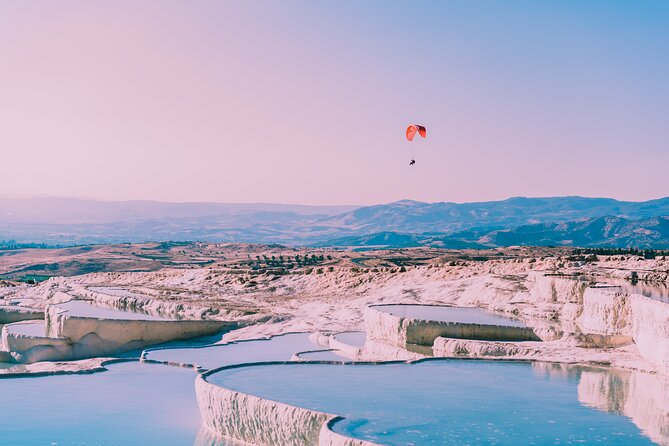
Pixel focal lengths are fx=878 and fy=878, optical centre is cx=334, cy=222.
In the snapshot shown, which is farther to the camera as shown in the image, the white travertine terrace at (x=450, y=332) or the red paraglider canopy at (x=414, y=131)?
the red paraglider canopy at (x=414, y=131)

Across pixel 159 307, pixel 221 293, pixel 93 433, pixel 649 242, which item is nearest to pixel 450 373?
pixel 93 433

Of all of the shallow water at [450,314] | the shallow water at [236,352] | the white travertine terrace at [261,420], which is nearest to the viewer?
the white travertine terrace at [261,420]

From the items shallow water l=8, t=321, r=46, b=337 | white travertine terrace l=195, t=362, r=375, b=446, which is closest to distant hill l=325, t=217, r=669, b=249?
shallow water l=8, t=321, r=46, b=337

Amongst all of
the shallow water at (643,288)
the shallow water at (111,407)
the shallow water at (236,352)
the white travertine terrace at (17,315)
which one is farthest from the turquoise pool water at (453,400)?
the white travertine terrace at (17,315)

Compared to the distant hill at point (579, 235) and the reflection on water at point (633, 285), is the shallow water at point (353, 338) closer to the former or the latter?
the reflection on water at point (633, 285)

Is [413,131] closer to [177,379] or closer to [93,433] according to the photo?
[177,379]

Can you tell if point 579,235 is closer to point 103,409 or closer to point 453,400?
point 453,400
